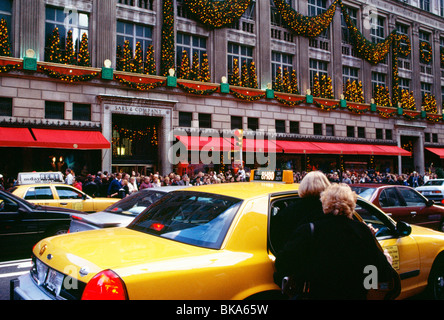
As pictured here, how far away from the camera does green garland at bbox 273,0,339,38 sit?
2648cm

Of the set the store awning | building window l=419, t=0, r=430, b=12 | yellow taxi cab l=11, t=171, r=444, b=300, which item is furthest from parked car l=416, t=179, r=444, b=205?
building window l=419, t=0, r=430, b=12

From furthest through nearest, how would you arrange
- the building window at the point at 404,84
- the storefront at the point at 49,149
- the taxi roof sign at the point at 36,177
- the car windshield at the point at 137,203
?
the building window at the point at 404,84 < the storefront at the point at 49,149 < the taxi roof sign at the point at 36,177 < the car windshield at the point at 137,203

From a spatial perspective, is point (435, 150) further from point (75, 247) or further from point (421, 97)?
point (75, 247)

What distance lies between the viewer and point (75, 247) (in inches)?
119

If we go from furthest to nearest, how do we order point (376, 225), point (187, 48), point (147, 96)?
point (187, 48)
point (147, 96)
point (376, 225)

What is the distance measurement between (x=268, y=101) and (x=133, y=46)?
32.8 feet

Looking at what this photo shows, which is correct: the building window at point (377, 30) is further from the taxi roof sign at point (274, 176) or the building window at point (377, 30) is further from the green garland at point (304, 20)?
the taxi roof sign at point (274, 176)

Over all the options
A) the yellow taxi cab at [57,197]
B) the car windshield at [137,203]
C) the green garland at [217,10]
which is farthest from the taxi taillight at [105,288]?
the green garland at [217,10]

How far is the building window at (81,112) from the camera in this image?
1909 cm

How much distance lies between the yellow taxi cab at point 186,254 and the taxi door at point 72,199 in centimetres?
676

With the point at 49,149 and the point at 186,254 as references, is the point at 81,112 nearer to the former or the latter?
the point at 49,149

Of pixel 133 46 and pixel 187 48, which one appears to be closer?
pixel 133 46

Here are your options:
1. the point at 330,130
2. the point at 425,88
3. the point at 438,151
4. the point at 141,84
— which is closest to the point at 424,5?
the point at 425,88
